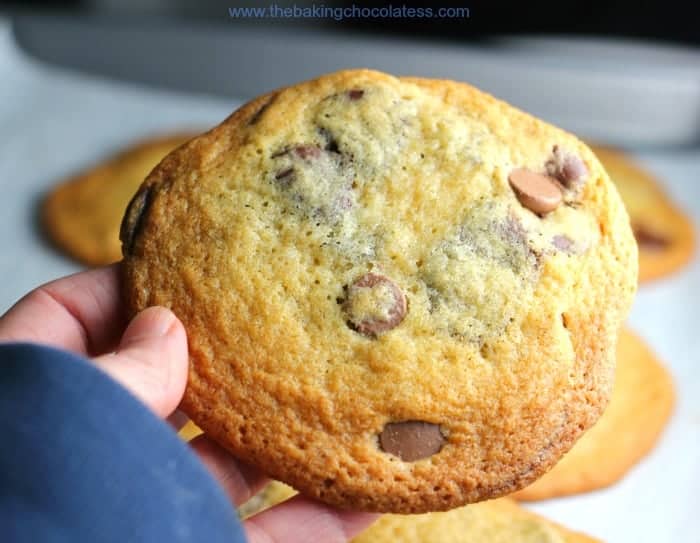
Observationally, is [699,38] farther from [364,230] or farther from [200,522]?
[200,522]

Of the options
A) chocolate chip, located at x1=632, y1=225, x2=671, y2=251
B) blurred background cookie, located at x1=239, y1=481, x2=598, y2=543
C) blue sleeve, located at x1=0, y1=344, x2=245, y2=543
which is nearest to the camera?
blue sleeve, located at x1=0, y1=344, x2=245, y2=543

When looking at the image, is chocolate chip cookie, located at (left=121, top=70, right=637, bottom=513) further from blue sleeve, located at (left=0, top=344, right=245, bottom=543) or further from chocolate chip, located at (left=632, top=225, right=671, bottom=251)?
chocolate chip, located at (left=632, top=225, right=671, bottom=251)

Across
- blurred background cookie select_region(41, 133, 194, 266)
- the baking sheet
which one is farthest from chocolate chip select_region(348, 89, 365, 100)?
blurred background cookie select_region(41, 133, 194, 266)

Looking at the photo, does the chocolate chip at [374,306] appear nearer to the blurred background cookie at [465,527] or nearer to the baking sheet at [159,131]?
the blurred background cookie at [465,527]

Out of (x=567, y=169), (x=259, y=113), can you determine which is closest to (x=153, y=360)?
(x=259, y=113)

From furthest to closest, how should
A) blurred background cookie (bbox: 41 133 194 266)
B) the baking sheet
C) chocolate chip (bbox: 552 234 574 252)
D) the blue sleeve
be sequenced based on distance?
blurred background cookie (bbox: 41 133 194 266)
the baking sheet
chocolate chip (bbox: 552 234 574 252)
the blue sleeve

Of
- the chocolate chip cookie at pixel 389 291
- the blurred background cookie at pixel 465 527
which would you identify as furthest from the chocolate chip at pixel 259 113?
the blurred background cookie at pixel 465 527

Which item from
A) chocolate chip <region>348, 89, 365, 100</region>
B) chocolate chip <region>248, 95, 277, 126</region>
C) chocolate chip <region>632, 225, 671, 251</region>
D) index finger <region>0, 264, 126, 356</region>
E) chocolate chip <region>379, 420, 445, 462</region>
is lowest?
chocolate chip <region>632, 225, 671, 251</region>
